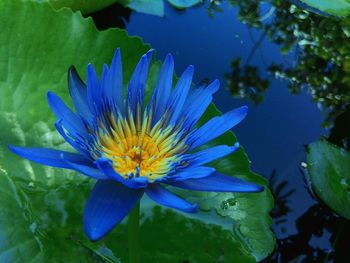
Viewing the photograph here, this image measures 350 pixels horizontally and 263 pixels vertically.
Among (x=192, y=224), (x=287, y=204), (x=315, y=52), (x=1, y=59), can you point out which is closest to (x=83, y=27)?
(x=1, y=59)

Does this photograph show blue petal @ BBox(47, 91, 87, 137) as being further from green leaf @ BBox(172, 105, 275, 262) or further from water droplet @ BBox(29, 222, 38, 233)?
green leaf @ BBox(172, 105, 275, 262)

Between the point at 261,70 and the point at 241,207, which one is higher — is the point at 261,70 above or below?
below

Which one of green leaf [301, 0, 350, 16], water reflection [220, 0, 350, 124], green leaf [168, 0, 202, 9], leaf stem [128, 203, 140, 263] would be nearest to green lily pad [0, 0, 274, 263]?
leaf stem [128, 203, 140, 263]

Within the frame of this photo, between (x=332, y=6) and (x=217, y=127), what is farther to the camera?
(x=332, y=6)

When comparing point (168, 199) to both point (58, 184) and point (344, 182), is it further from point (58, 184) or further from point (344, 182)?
point (344, 182)

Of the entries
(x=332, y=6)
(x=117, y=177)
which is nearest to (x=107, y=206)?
(x=117, y=177)

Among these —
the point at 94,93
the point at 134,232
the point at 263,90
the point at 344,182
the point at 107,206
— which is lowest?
the point at 263,90

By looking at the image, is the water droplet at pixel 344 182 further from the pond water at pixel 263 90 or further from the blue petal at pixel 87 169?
the blue petal at pixel 87 169

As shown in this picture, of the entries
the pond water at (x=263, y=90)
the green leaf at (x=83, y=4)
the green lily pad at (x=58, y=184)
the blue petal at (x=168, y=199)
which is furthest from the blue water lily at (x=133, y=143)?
the green leaf at (x=83, y=4)
